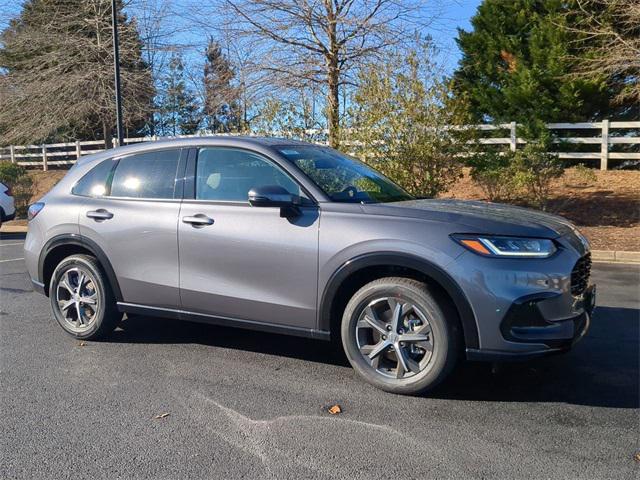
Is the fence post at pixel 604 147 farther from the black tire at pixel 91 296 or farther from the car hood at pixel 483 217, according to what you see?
the black tire at pixel 91 296

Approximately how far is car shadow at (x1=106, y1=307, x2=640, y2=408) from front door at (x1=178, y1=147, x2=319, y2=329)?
2.26ft

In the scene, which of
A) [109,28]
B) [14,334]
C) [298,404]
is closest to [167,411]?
[298,404]

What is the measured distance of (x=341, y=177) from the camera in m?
4.79

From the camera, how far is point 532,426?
3518 millimetres

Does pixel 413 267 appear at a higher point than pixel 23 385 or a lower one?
higher

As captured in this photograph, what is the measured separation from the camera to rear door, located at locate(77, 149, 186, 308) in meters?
4.78

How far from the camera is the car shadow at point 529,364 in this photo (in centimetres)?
398

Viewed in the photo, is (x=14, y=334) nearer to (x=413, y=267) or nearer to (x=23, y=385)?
(x=23, y=385)

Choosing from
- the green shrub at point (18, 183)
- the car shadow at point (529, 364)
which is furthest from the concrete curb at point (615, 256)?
the green shrub at point (18, 183)

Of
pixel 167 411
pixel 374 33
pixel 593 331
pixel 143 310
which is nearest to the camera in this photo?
pixel 167 411

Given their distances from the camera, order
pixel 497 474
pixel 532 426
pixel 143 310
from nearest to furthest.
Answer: pixel 497 474
pixel 532 426
pixel 143 310

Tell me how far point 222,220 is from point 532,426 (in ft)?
8.27

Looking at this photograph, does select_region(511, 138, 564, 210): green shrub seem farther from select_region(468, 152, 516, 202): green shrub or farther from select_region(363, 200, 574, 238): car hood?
select_region(363, 200, 574, 238): car hood

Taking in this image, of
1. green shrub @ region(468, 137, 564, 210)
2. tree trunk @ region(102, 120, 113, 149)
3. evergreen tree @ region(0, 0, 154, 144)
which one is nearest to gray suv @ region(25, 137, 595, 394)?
green shrub @ region(468, 137, 564, 210)
